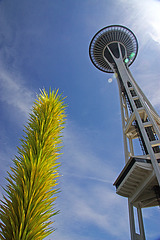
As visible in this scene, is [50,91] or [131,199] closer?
[50,91]

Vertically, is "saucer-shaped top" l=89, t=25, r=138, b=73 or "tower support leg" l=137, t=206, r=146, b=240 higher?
"saucer-shaped top" l=89, t=25, r=138, b=73

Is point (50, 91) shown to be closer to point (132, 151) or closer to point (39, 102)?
point (39, 102)

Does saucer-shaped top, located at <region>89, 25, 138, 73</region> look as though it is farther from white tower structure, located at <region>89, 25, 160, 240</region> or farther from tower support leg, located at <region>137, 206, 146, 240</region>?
tower support leg, located at <region>137, 206, 146, 240</region>

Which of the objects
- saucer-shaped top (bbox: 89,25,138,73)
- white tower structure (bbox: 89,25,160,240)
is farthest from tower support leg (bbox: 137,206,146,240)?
saucer-shaped top (bbox: 89,25,138,73)

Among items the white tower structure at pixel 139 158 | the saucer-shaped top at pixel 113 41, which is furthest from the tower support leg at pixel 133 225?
the saucer-shaped top at pixel 113 41

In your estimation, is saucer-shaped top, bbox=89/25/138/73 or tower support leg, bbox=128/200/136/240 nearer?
tower support leg, bbox=128/200/136/240

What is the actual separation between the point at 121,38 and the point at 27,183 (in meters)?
44.0

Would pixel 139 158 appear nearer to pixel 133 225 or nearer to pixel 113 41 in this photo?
pixel 133 225

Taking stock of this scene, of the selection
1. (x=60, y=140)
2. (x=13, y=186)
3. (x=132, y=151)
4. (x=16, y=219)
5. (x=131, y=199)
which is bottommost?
(x=16, y=219)

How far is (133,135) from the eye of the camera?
92.0 feet

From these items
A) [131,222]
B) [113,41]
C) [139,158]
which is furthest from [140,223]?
[113,41]

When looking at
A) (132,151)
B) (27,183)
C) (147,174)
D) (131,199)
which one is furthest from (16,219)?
(132,151)

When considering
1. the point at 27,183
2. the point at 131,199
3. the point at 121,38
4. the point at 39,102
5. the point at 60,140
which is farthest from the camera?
the point at 121,38

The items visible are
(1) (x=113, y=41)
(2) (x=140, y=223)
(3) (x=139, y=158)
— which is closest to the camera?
(3) (x=139, y=158)
